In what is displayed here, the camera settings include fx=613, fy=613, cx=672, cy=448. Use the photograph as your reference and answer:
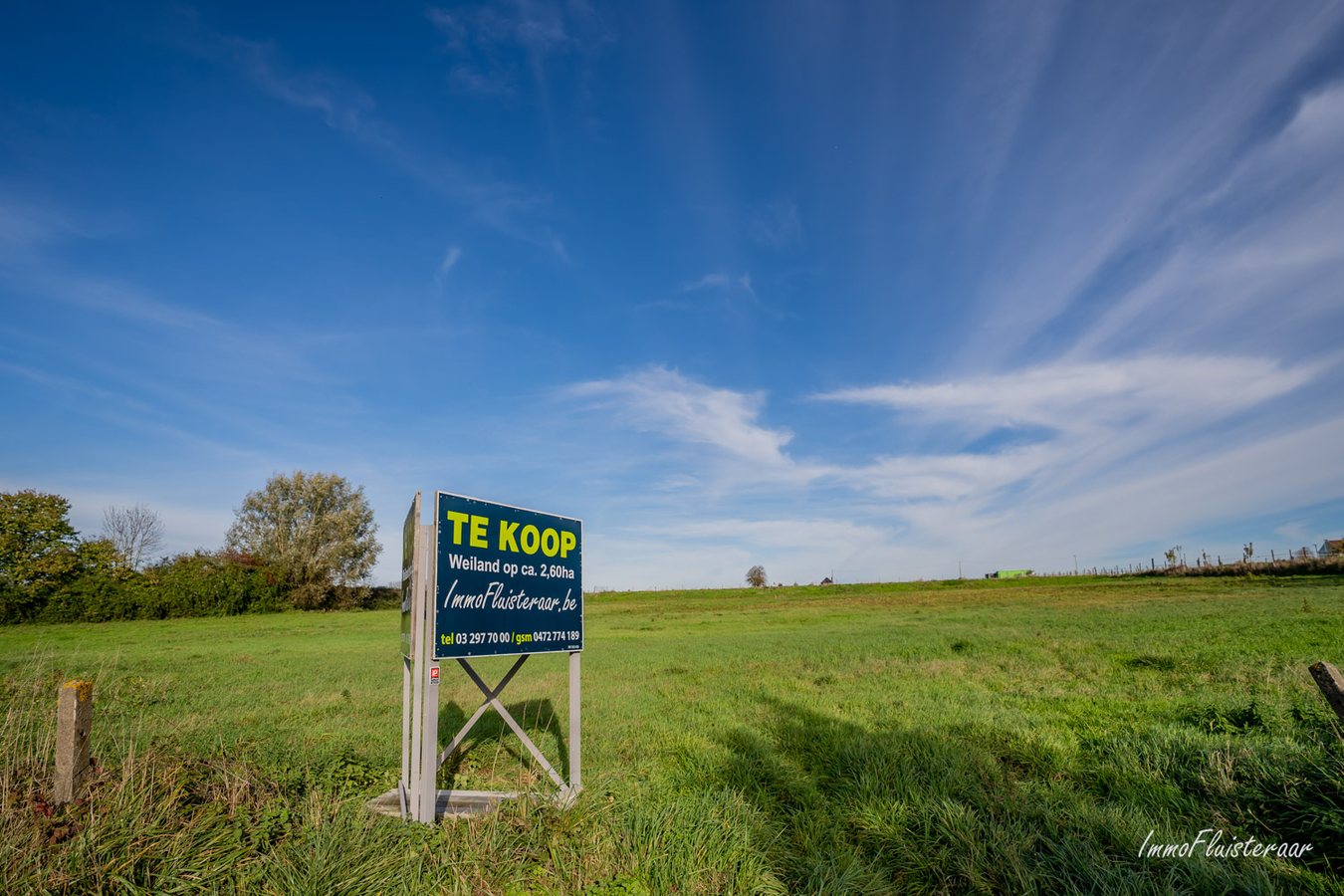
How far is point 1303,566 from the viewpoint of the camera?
62.5 meters

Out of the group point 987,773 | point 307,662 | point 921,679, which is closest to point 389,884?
point 987,773

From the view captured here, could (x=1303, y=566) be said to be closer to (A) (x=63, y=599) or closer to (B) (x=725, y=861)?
(B) (x=725, y=861)

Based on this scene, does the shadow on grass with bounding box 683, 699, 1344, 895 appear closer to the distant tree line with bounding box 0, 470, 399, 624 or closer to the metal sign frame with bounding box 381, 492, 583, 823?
the metal sign frame with bounding box 381, 492, 583, 823

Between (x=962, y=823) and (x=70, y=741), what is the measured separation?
6740 millimetres

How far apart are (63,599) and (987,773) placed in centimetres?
5171

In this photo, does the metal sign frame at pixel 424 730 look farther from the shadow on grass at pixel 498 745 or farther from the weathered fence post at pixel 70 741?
the weathered fence post at pixel 70 741

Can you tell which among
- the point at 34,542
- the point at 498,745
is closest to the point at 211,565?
the point at 34,542

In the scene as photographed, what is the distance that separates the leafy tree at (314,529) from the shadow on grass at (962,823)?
2470 inches

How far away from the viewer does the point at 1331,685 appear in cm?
472

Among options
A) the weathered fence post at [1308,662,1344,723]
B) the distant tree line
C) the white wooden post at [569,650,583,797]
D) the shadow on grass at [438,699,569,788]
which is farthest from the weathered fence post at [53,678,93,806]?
the distant tree line

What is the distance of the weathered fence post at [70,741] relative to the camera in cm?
428

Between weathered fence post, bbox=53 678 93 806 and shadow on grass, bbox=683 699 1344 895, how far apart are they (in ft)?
16.4

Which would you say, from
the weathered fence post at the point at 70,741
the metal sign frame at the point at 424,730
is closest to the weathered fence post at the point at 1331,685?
the metal sign frame at the point at 424,730

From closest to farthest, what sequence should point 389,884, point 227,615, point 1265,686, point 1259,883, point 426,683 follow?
point 1259,883, point 389,884, point 426,683, point 1265,686, point 227,615
